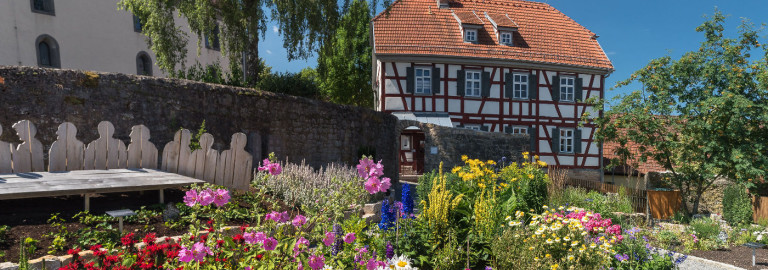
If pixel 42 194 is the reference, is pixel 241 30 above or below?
above

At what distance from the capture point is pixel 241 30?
11.2 m

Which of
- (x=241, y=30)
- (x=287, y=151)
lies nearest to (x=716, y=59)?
(x=287, y=151)

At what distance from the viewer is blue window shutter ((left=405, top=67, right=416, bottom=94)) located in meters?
16.8

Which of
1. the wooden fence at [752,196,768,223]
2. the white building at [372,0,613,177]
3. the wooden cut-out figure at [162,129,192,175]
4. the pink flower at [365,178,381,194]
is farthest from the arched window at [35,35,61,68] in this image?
the wooden fence at [752,196,768,223]

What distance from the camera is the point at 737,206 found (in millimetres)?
11875

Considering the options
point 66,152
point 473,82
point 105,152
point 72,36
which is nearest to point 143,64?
point 72,36

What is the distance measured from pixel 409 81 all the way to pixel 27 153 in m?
13.0

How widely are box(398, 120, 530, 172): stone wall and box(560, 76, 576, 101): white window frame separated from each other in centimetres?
406

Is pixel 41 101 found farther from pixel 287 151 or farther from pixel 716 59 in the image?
pixel 716 59

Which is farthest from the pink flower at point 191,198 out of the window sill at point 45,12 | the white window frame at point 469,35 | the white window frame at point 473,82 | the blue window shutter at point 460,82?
the window sill at point 45,12

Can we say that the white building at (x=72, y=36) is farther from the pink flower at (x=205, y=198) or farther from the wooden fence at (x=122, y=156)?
the pink flower at (x=205, y=198)

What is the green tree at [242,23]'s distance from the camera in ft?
35.8

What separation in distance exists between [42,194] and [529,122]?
16.4m

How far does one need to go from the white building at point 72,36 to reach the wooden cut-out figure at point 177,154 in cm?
893
